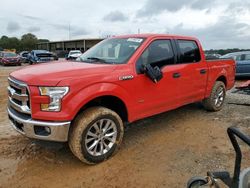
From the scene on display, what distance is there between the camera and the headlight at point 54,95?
3486 mm

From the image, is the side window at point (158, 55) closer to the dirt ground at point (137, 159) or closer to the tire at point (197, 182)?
the dirt ground at point (137, 159)

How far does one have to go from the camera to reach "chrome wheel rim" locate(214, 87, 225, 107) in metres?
6.68

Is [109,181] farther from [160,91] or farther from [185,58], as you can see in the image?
[185,58]

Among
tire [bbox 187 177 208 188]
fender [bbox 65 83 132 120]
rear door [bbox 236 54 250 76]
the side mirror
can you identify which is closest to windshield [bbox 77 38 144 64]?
the side mirror

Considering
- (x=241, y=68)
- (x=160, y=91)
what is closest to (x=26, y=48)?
(x=241, y=68)

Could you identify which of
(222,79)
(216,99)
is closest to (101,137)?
(216,99)

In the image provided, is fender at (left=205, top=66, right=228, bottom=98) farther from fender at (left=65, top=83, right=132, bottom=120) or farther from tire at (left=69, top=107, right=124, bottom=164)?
tire at (left=69, top=107, right=124, bottom=164)

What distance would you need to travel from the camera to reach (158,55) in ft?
16.1

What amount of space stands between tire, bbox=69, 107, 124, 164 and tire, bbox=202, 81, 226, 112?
10.5ft

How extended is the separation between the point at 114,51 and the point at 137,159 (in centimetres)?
198

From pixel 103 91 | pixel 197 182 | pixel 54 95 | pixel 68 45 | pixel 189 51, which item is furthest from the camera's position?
pixel 68 45

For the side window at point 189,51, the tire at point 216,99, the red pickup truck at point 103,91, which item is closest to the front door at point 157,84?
the red pickup truck at point 103,91

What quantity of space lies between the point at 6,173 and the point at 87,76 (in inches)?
68.5

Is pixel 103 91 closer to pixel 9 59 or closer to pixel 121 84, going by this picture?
pixel 121 84
